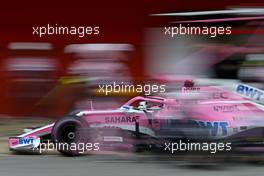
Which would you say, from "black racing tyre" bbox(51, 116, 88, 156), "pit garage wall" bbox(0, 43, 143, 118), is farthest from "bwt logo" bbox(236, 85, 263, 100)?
"pit garage wall" bbox(0, 43, 143, 118)

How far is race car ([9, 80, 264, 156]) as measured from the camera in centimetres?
798

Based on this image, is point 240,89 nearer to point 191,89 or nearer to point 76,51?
point 191,89

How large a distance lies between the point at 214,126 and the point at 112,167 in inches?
49.9

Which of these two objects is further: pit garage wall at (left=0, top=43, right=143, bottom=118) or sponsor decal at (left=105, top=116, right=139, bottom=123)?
pit garage wall at (left=0, top=43, right=143, bottom=118)

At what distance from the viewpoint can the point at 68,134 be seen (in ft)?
28.9

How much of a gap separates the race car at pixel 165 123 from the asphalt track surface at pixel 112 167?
0.21 metres

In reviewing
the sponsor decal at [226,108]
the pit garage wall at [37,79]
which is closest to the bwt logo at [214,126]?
the sponsor decal at [226,108]

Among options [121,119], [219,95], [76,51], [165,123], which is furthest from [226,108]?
[76,51]

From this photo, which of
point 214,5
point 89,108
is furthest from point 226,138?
point 214,5

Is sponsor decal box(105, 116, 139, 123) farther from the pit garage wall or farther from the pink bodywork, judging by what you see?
the pit garage wall

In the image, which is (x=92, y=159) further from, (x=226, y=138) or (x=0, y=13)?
(x=0, y=13)

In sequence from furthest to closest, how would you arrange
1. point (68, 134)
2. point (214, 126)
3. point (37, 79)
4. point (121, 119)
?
point (37, 79) < point (68, 134) < point (121, 119) < point (214, 126)

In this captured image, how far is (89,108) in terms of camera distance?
8977mm

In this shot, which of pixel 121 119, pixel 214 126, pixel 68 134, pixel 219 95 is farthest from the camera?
pixel 68 134
